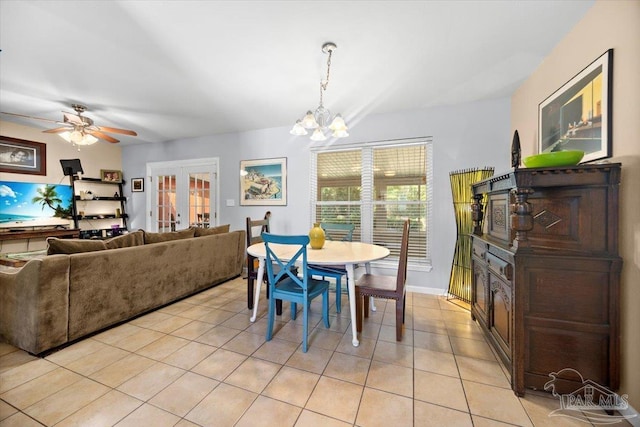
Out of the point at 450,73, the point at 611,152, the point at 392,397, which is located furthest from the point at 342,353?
the point at 450,73

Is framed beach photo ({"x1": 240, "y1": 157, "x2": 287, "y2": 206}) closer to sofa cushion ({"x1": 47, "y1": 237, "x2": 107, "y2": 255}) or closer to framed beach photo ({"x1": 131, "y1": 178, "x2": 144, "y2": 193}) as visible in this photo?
sofa cushion ({"x1": 47, "y1": 237, "x2": 107, "y2": 255})

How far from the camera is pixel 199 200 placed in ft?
16.2


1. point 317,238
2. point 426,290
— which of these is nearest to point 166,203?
point 317,238

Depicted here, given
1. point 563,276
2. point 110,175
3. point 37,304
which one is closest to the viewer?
point 563,276

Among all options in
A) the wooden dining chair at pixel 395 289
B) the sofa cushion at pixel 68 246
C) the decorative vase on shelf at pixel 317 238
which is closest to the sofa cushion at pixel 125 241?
the sofa cushion at pixel 68 246

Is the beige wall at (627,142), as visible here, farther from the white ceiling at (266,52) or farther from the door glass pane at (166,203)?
→ the door glass pane at (166,203)

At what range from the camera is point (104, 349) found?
2033 millimetres

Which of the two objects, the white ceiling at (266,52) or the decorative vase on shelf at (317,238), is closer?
the white ceiling at (266,52)

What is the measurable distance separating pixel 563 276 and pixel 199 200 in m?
5.12

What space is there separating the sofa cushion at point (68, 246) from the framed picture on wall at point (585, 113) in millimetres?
3872

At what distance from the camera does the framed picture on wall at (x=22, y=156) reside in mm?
3982

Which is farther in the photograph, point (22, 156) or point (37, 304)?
point (22, 156)

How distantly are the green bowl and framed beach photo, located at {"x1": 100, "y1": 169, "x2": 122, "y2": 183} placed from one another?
6811 millimetres

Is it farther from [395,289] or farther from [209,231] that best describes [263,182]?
[395,289]
